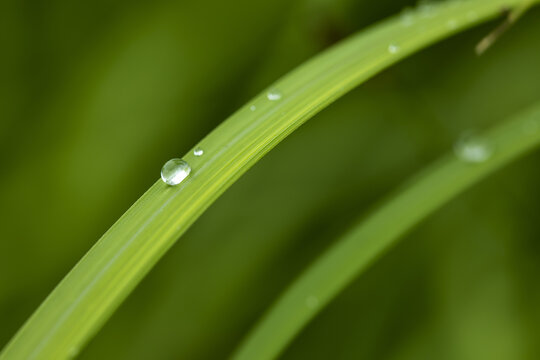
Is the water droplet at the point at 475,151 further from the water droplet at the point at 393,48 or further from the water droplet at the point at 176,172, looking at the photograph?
the water droplet at the point at 176,172

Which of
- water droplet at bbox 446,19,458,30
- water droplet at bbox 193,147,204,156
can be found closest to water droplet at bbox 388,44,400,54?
water droplet at bbox 446,19,458,30

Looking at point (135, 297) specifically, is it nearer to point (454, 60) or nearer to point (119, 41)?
point (119, 41)

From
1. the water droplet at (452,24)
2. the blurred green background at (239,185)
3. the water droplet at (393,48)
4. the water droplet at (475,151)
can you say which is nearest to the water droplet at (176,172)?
the water droplet at (393,48)

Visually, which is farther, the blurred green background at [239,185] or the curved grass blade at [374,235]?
the blurred green background at [239,185]

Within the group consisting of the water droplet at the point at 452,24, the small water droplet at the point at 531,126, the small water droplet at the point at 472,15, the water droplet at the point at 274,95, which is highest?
the small water droplet at the point at 472,15

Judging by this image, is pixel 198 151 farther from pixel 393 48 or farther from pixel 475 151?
pixel 475 151

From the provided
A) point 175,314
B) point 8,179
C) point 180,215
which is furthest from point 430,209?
point 8,179
